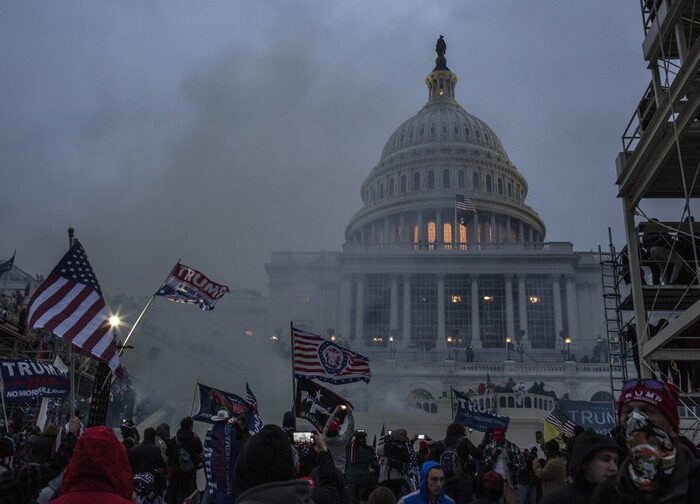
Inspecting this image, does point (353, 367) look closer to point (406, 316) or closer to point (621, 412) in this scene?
point (621, 412)

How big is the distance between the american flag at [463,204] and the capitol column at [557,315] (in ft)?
46.1

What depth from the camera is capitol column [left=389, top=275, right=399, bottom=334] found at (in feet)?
235

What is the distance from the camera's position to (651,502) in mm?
3203

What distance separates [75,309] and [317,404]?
370 centimetres

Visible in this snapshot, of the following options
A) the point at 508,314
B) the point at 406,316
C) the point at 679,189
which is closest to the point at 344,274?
the point at 406,316

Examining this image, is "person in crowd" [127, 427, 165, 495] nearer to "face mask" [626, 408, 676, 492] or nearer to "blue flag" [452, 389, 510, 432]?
"face mask" [626, 408, 676, 492]

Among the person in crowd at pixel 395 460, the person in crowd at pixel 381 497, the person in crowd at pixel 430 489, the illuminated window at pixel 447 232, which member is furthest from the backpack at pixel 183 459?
the illuminated window at pixel 447 232

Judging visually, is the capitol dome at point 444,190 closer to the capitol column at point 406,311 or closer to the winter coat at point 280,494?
the capitol column at point 406,311

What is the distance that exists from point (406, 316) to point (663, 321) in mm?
52853

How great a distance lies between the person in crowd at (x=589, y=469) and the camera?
13.9 feet

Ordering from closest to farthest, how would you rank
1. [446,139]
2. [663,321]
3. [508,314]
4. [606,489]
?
[606,489]
[663,321]
[508,314]
[446,139]

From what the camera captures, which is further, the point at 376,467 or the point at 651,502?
the point at 376,467

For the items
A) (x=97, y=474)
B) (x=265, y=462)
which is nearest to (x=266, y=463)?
(x=265, y=462)

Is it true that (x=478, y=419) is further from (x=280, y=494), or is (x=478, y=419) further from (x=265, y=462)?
(x=280, y=494)
